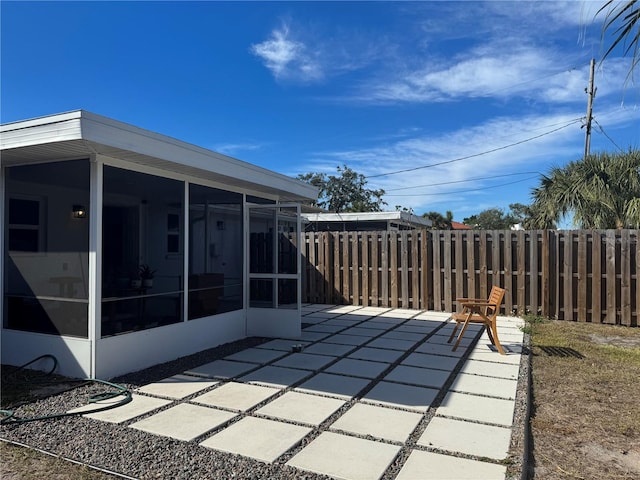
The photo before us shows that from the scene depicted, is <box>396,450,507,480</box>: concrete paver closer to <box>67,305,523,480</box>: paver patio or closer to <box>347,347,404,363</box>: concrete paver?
<box>67,305,523,480</box>: paver patio

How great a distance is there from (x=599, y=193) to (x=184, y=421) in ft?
28.3

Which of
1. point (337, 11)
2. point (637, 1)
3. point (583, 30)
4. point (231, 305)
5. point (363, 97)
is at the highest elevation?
point (363, 97)

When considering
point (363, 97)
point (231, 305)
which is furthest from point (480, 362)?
point (363, 97)

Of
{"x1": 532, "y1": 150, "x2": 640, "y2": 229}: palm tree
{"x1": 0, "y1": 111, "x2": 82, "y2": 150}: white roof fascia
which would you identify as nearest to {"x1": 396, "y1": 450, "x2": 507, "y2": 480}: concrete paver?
{"x1": 0, "y1": 111, "x2": 82, "y2": 150}: white roof fascia

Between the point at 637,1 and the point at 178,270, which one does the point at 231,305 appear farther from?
the point at 637,1

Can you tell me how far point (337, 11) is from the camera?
8.01 metres

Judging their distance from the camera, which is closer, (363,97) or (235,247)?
(235,247)

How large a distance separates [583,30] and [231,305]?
17.7ft

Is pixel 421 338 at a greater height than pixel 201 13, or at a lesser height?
lesser

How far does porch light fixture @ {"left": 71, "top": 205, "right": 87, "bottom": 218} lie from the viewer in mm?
4270

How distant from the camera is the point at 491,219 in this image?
45250mm

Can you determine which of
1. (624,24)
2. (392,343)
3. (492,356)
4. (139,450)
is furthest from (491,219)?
(139,450)

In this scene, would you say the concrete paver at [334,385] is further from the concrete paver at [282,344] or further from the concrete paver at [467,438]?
the concrete paver at [282,344]

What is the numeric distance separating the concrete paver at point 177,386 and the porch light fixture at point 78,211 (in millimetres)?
1865
